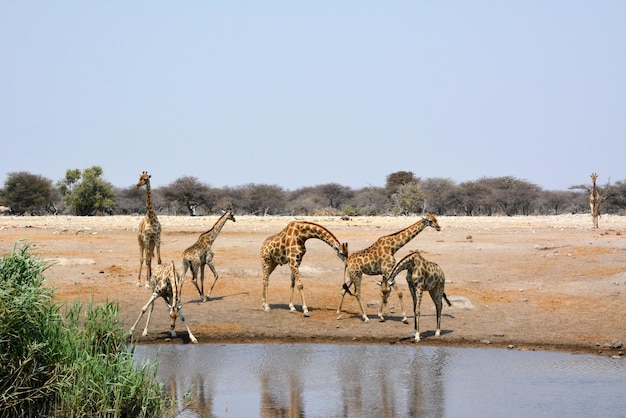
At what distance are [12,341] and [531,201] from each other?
59444 mm

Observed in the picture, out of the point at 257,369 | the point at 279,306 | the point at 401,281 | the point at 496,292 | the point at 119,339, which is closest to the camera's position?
the point at 119,339

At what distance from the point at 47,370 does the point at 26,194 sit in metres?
53.2

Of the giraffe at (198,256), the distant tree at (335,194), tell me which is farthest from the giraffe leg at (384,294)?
the distant tree at (335,194)

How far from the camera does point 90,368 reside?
8828 mm

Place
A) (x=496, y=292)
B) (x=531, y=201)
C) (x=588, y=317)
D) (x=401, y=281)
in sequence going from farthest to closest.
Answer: (x=531, y=201), (x=401, y=281), (x=496, y=292), (x=588, y=317)

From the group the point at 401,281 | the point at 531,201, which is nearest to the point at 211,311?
the point at 401,281

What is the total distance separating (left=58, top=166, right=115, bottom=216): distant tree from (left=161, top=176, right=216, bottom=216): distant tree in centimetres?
571

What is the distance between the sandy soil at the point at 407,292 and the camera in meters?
14.4

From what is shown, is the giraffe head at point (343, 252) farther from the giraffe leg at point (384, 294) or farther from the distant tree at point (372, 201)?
the distant tree at point (372, 201)

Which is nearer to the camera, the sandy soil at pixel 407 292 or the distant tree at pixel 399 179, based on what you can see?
the sandy soil at pixel 407 292

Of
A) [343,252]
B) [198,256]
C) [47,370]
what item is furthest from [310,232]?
[47,370]

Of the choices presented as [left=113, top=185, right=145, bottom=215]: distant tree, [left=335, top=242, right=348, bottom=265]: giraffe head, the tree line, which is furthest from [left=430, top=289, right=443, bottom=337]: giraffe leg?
[left=113, top=185, right=145, bottom=215]: distant tree

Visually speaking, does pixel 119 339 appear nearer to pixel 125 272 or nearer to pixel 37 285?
pixel 37 285

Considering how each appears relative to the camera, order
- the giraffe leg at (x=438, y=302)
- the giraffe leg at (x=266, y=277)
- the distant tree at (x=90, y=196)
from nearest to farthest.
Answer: the giraffe leg at (x=438, y=302), the giraffe leg at (x=266, y=277), the distant tree at (x=90, y=196)
